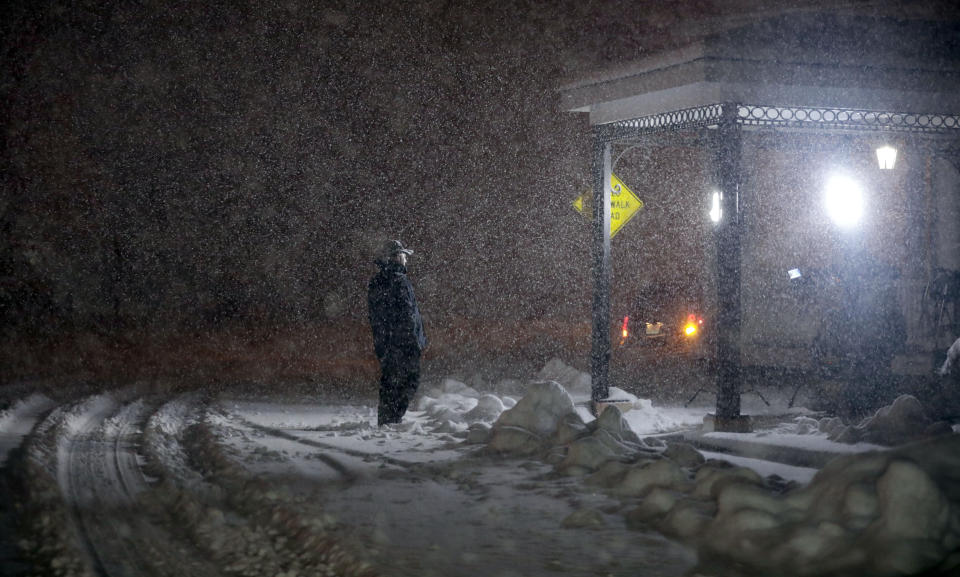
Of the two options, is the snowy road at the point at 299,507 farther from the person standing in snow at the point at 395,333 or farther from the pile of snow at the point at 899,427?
the pile of snow at the point at 899,427

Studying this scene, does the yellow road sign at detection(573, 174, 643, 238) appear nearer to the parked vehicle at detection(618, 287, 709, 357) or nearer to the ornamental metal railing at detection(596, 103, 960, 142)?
the ornamental metal railing at detection(596, 103, 960, 142)

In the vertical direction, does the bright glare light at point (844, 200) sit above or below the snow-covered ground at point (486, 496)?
above

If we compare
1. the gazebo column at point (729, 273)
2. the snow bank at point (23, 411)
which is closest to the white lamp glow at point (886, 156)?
the gazebo column at point (729, 273)

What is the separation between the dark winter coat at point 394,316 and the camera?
36.6 feet

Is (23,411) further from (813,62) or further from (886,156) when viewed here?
(886,156)

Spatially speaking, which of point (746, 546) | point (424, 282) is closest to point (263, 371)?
point (746, 546)

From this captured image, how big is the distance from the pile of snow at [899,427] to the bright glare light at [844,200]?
8458mm

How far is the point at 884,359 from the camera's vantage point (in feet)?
39.7

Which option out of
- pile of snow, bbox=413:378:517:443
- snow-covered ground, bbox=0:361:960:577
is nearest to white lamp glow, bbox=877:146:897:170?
snow-covered ground, bbox=0:361:960:577

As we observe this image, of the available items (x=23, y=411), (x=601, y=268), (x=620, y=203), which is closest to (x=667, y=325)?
(x=620, y=203)

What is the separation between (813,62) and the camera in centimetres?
945

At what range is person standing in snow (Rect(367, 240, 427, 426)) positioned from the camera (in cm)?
1112

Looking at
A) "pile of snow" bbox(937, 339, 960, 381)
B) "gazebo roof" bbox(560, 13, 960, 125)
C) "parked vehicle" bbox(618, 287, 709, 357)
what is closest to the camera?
"gazebo roof" bbox(560, 13, 960, 125)

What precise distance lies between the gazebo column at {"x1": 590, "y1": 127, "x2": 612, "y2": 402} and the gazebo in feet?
0.12
